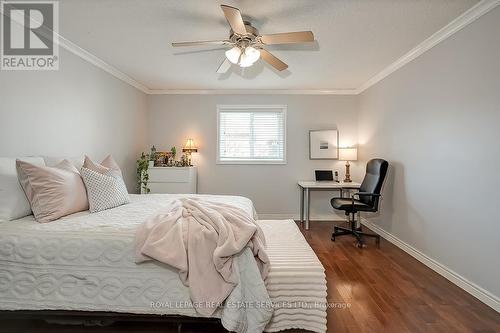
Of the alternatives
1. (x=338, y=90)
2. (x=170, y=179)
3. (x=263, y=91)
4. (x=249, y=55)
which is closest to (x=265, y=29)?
(x=249, y=55)

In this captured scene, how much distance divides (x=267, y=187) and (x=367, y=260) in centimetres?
218

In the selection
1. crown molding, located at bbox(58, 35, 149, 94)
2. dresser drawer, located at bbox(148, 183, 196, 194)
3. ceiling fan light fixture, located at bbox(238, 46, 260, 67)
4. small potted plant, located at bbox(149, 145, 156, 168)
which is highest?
crown molding, located at bbox(58, 35, 149, 94)

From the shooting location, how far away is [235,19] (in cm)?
183

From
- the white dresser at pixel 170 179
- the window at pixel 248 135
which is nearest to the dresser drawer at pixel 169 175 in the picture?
the white dresser at pixel 170 179

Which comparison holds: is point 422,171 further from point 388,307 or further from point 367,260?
point 388,307

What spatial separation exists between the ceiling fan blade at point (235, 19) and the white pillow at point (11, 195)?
6.25 ft

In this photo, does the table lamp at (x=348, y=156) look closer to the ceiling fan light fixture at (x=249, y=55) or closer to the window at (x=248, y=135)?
the window at (x=248, y=135)

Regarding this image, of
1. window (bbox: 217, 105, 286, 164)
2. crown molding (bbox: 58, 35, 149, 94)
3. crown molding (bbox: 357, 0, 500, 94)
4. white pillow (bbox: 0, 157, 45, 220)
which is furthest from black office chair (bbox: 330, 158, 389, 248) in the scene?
crown molding (bbox: 58, 35, 149, 94)

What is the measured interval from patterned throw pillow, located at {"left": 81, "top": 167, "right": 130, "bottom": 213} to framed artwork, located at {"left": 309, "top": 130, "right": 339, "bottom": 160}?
3.30 metres

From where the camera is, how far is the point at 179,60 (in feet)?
10.6

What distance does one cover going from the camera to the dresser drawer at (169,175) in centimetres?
409

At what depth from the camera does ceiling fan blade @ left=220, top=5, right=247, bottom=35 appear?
5.53ft

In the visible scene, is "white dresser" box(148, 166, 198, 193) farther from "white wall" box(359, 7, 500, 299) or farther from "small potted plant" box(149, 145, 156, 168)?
"white wall" box(359, 7, 500, 299)

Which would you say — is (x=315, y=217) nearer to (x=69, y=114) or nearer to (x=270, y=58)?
(x=270, y=58)
